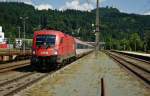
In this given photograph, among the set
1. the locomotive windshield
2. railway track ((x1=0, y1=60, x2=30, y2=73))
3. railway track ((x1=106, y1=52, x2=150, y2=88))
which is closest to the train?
the locomotive windshield

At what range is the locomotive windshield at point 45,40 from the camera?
29.4 m

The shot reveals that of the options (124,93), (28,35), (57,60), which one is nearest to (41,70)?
(57,60)

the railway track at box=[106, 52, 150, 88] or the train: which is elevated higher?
the train

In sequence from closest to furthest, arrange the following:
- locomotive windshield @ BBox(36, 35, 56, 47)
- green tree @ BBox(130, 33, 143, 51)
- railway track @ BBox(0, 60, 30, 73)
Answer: locomotive windshield @ BBox(36, 35, 56, 47)
railway track @ BBox(0, 60, 30, 73)
green tree @ BBox(130, 33, 143, 51)

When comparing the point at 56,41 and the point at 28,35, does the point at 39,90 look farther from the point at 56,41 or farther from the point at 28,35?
the point at 28,35

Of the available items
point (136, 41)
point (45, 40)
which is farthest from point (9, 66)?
point (136, 41)

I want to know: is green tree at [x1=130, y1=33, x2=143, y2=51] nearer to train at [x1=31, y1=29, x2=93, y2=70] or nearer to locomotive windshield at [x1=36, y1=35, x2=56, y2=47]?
train at [x1=31, y1=29, x2=93, y2=70]

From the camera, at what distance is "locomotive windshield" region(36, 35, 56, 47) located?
29.4 m

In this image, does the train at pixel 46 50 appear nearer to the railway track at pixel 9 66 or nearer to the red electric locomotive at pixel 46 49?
the red electric locomotive at pixel 46 49

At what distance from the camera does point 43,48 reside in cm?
2881

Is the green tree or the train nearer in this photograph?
the train

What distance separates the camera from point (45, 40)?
2950 centimetres

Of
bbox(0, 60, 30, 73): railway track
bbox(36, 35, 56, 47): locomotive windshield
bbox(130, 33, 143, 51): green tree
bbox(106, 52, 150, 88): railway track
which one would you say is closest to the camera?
bbox(106, 52, 150, 88): railway track

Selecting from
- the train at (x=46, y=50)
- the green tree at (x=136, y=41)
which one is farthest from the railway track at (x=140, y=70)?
the green tree at (x=136, y=41)
